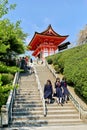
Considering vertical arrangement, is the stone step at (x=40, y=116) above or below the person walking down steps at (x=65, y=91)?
below

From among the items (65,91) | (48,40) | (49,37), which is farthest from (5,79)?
(48,40)

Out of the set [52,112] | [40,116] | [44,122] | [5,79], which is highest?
[5,79]

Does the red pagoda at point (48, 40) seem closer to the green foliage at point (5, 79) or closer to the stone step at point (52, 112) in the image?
the green foliage at point (5, 79)

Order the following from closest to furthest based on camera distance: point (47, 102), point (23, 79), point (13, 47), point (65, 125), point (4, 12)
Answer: point (4, 12), point (65, 125), point (47, 102), point (23, 79), point (13, 47)

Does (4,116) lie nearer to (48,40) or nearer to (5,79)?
(5,79)

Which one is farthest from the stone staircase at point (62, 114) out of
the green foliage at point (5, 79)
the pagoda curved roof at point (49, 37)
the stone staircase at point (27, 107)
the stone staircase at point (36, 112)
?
the pagoda curved roof at point (49, 37)

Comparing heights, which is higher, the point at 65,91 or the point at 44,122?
the point at 65,91

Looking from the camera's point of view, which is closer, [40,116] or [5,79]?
[40,116]

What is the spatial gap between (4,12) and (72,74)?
866cm

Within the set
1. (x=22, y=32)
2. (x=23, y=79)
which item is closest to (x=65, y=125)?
(x=23, y=79)

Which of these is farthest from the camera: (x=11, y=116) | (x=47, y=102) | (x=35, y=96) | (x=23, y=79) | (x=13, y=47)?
(x=13, y=47)

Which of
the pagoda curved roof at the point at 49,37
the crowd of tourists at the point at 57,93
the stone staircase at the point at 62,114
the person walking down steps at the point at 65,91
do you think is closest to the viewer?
the stone staircase at the point at 62,114

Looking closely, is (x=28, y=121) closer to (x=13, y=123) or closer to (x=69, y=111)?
(x=13, y=123)

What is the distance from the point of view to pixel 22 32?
117 ft
